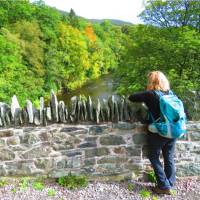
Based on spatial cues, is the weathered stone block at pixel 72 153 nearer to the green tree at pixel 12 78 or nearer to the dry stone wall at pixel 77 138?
the dry stone wall at pixel 77 138

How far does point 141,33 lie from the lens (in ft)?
47.7

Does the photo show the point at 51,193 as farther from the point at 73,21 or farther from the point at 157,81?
the point at 73,21

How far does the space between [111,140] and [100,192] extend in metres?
0.78

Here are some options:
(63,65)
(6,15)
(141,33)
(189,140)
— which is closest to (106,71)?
(63,65)

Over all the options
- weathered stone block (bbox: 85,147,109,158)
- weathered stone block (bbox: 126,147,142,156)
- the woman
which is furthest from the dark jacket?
weathered stone block (bbox: 85,147,109,158)

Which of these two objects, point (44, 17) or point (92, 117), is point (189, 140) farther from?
point (44, 17)

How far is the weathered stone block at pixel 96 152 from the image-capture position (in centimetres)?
535

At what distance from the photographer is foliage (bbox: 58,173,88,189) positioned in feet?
17.2

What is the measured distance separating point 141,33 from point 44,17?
2658 centimetres

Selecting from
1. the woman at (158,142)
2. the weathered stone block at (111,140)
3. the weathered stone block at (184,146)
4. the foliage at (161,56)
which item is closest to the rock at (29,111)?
the weathered stone block at (111,140)

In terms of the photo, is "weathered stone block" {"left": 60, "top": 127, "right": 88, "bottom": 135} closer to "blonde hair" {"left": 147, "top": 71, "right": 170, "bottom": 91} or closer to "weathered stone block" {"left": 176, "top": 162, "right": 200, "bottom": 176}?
"blonde hair" {"left": 147, "top": 71, "right": 170, "bottom": 91}

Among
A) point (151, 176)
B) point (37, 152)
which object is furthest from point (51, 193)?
point (151, 176)

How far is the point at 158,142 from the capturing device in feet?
16.3

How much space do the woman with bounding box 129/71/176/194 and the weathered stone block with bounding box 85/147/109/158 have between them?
27.3 inches
